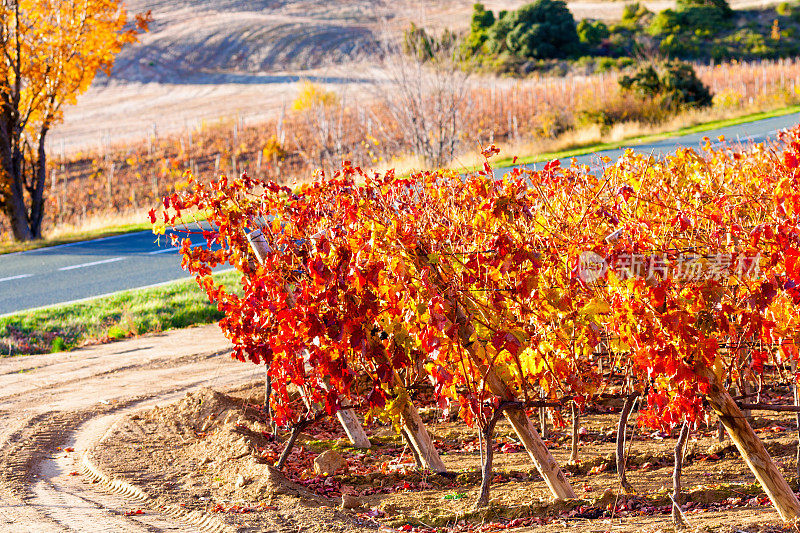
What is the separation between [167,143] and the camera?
36.1 meters

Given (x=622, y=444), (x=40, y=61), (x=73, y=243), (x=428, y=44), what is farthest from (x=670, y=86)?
(x=622, y=444)

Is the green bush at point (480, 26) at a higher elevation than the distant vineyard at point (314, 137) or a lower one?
higher

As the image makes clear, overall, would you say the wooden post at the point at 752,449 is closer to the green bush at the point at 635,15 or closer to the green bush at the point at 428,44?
the green bush at the point at 428,44

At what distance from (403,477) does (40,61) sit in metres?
13.5

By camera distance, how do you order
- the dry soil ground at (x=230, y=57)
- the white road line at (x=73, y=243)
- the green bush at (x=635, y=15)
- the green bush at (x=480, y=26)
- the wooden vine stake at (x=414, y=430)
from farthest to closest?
the green bush at (x=635, y=15) → the dry soil ground at (x=230, y=57) → the green bush at (x=480, y=26) → the white road line at (x=73, y=243) → the wooden vine stake at (x=414, y=430)

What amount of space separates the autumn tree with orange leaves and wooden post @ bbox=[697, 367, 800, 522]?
14443 millimetres

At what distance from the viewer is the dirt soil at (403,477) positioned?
401cm

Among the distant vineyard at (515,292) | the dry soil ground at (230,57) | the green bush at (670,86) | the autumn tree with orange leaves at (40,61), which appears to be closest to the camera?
the distant vineyard at (515,292)

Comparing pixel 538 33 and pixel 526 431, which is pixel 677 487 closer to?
pixel 526 431

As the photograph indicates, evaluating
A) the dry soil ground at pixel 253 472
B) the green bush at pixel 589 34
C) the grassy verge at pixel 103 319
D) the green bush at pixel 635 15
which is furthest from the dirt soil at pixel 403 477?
the green bush at pixel 635 15

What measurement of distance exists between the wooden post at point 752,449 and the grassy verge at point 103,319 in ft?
21.9

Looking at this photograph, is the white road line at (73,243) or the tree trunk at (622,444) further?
the white road line at (73,243)

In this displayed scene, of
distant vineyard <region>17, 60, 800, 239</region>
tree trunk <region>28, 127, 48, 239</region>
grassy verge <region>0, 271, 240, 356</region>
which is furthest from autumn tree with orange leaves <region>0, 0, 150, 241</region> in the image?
grassy verge <region>0, 271, 240, 356</region>

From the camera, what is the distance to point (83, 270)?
12.4 meters
